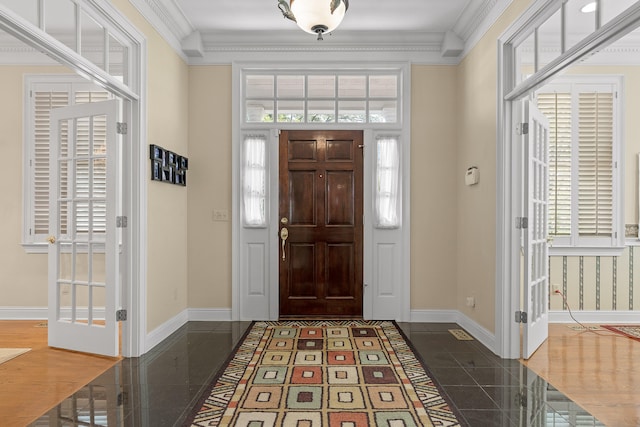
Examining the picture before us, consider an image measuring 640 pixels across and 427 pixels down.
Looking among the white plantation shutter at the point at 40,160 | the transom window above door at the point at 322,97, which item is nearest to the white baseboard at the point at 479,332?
the transom window above door at the point at 322,97

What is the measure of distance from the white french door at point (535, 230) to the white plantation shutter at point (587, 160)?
113 cm

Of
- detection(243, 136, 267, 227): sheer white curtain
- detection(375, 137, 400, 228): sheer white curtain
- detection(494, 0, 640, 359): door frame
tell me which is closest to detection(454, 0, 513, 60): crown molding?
detection(494, 0, 640, 359): door frame

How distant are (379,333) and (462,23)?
3165 mm

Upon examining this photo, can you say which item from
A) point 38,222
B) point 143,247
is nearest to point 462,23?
point 143,247

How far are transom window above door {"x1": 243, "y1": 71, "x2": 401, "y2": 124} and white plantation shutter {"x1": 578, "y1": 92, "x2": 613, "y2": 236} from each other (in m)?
2.03

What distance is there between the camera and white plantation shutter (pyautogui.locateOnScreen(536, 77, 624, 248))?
473 cm

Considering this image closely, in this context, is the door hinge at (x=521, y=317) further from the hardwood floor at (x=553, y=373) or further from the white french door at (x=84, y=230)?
the white french door at (x=84, y=230)

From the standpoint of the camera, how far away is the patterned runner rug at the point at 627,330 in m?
4.23

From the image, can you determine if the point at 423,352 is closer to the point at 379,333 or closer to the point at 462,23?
the point at 379,333

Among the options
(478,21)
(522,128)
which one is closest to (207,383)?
(522,128)

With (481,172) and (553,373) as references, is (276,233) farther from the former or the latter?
(553,373)

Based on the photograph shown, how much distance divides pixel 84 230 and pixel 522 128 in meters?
3.67

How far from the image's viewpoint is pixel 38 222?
4.85 meters

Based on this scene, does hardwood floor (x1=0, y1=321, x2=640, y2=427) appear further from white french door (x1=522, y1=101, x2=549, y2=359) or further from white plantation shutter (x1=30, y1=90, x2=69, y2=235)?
white plantation shutter (x1=30, y1=90, x2=69, y2=235)
